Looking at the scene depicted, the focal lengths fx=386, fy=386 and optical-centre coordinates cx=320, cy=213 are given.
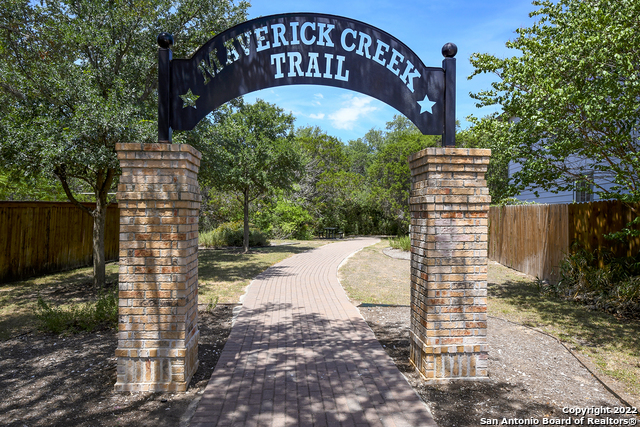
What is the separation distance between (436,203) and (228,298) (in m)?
5.58

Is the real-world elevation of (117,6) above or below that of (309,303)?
above

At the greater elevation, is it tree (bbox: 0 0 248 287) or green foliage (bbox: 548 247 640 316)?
tree (bbox: 0 0 248 287)

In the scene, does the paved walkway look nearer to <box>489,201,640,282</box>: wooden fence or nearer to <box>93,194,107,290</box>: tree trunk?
<box>93,194,107,290</box>: tree trunk

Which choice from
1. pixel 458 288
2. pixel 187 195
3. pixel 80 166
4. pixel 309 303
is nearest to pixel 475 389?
pixel 458 288

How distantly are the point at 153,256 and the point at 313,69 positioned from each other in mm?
2590

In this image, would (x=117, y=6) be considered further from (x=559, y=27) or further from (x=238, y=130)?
(x=559, y=27)

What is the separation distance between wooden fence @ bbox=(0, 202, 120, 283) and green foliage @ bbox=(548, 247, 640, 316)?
13.3 metres

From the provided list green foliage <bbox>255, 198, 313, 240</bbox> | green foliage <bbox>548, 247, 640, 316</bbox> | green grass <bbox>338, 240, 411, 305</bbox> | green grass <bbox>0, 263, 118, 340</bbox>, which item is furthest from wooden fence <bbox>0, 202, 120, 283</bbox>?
green foliage <bbox>548, 247, 640, 316</bbox>

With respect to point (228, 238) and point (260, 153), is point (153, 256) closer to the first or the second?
point (260, 153)

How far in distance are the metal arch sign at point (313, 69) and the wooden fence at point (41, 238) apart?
28.6ft

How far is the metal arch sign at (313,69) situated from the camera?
4129mm

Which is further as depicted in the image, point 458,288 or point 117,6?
point 117,6

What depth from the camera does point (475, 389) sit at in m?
3.80

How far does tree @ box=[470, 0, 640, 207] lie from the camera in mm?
6488
